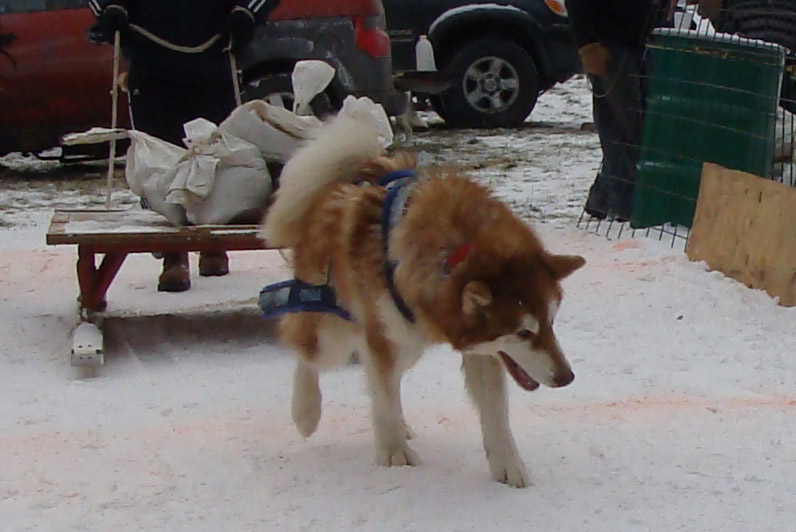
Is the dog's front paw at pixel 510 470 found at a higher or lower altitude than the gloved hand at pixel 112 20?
lower

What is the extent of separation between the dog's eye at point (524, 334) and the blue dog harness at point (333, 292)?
1.00 ft

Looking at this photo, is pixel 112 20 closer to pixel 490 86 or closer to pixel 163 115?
pixel 163 115

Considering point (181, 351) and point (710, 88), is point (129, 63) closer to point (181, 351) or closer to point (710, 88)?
point (181, 351)

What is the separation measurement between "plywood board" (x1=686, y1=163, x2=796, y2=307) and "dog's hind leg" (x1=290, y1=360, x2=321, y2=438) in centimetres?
229

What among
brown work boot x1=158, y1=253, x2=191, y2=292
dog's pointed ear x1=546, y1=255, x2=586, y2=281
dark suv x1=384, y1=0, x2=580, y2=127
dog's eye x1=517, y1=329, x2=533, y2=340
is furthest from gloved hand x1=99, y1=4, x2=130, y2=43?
dark suv x1=384, y1=0, x2=580, y2=127

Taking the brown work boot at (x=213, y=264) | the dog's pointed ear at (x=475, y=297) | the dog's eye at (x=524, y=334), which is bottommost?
the brown work boot at (x=213, y=264)

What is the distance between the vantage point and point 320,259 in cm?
342

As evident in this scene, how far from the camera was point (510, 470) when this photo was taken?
125 inches

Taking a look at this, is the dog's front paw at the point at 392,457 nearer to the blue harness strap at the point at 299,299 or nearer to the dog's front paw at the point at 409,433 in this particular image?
the dog's front paw at the point at 409,433

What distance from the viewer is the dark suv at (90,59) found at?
8.60 m

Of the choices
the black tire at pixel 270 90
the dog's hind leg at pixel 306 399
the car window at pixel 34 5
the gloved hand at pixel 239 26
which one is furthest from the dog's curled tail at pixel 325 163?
the car window at pixel 34 5

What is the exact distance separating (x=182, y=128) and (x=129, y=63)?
402 mm

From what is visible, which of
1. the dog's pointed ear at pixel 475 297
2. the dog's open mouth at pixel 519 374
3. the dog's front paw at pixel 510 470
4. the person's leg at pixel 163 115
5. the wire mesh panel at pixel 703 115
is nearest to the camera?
the dog's pointed ear at pixel 475 297

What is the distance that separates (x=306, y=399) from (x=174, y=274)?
7.10 feet
